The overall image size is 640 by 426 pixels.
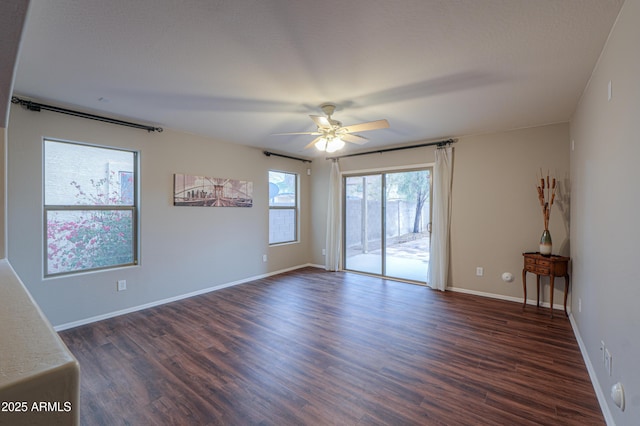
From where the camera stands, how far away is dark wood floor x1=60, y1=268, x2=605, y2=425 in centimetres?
192

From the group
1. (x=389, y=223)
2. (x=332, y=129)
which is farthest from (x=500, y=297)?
(x=332, y=129)

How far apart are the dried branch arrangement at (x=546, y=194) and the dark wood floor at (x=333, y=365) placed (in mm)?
1247

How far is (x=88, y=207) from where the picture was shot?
3396 millimetres

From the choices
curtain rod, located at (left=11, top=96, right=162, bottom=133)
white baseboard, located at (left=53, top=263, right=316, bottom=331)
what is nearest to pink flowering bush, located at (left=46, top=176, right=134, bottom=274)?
white baseboard, located at (left=53, top=263, right=316, bottom=331)

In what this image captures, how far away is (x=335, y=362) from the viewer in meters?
2.52

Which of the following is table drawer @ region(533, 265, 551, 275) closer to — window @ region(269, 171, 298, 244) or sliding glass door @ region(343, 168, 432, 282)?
sliding glass door @ region(343, 168, 432, 282)

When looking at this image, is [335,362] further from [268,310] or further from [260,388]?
[268,310]

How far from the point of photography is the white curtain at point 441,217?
4.58 meters

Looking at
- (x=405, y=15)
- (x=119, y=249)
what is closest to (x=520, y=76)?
(x=405, y=15)

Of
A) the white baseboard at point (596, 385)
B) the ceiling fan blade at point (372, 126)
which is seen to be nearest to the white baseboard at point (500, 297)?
the white baseboard at point (596, 385)

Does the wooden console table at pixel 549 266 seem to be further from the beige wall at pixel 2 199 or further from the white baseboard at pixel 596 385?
Answer: the beige wall at pixel 2 199

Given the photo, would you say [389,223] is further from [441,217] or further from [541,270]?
[541,270]

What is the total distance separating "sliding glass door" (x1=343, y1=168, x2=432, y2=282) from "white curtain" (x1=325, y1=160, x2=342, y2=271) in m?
0.17

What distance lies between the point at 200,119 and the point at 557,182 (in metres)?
4.71
